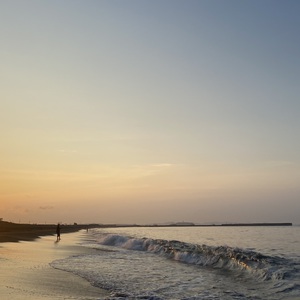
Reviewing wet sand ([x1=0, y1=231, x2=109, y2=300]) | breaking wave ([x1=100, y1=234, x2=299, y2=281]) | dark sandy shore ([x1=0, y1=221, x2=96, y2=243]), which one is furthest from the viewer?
dark sandy shore ([x1=0, y1=221, x2=96, y2=243])

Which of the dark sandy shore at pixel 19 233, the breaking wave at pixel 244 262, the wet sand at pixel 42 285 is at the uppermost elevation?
the wet sand at pixel 42 285

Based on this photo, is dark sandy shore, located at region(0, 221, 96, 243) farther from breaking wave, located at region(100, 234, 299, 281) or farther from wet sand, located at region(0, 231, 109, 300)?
wet sand, located at region(0, 231, 109, 300)

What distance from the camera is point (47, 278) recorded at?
16594 mm

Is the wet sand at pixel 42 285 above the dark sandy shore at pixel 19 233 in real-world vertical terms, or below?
above

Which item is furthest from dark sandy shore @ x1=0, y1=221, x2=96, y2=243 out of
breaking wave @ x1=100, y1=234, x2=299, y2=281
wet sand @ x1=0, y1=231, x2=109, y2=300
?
wet sand @ x1=0, y1=231, x2=109, y2=300

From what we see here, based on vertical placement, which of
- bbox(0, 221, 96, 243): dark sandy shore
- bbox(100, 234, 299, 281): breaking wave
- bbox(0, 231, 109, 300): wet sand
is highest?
bbox(0, 231, 109, 300): wet sand

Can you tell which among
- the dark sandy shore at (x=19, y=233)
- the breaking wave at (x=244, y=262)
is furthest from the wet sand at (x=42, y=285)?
the dark sandy shore at (x=19, y=233)

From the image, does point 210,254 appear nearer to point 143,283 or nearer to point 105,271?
point 105,271

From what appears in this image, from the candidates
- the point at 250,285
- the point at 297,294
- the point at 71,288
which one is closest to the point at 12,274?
the point at 71,288

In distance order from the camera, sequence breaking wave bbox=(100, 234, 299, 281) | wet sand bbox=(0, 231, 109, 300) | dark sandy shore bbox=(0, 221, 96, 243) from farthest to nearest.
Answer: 1. dark sandy shore bbox=(0, 221, 96, 243)
2. breaking wave bbox=(100, 234, 299, 281)
3. wet sand bbox=(0, 231, 109, 300)

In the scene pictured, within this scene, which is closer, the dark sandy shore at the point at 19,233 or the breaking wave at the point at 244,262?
the breaking wave at the point at 244,262

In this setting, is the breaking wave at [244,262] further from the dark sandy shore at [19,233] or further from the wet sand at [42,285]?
the dark sandy shore at [19,233]

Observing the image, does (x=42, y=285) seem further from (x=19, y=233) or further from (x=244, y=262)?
(x=19, y=233)

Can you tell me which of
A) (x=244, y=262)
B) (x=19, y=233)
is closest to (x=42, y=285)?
(x=244, y=262)
